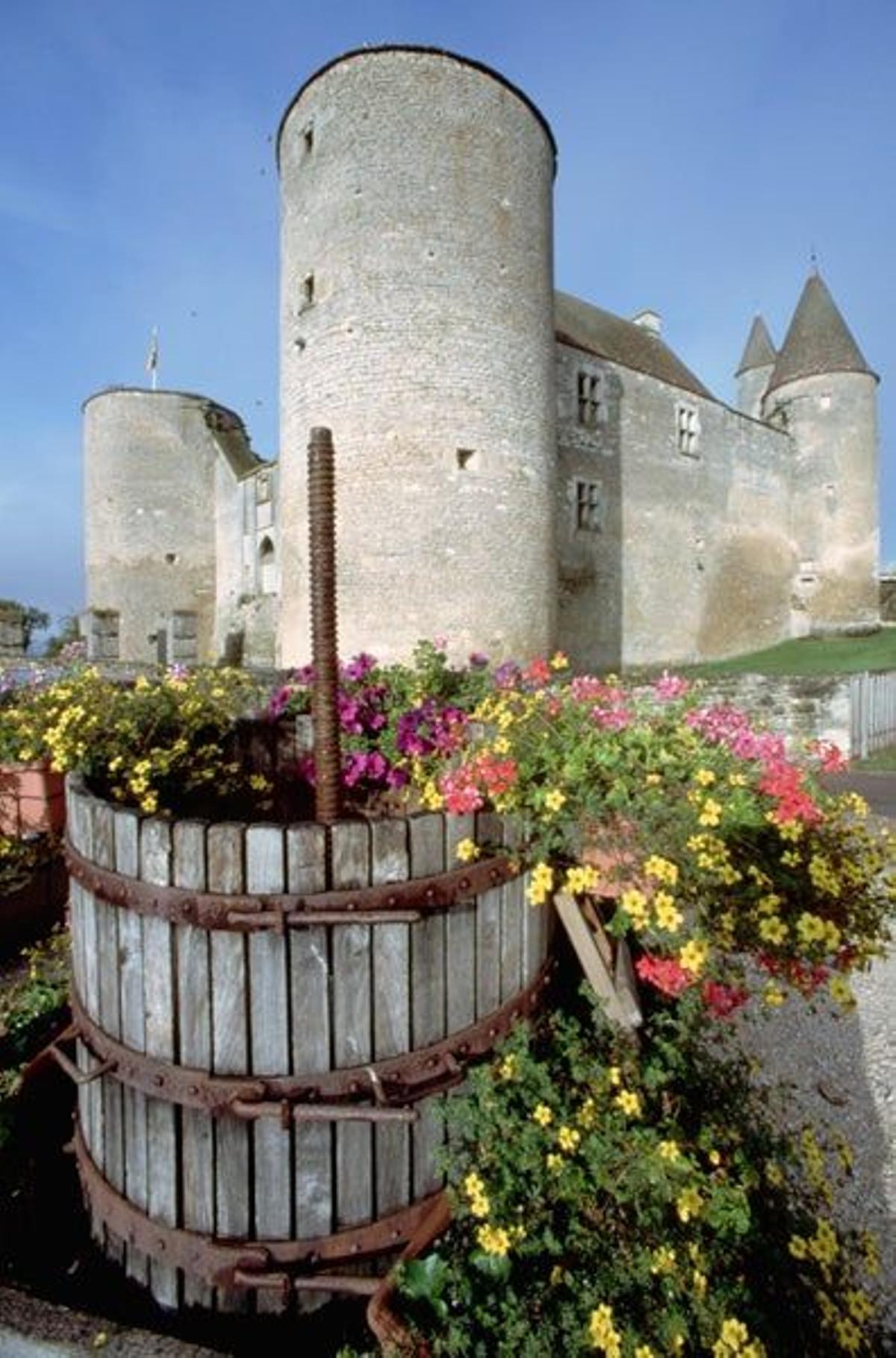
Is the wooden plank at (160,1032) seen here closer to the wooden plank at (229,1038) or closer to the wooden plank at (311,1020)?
the wooden plank at (229,1038)

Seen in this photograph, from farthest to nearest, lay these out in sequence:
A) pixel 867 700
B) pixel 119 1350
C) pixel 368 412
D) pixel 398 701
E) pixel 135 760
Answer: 1. pixel 368 412
2. pixel 867 700
3. pixel 398 701
4. pixel 135 760
5. pixel 119 1350

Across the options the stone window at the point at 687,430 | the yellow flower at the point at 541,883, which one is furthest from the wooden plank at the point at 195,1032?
the stone window at the point at 687,430

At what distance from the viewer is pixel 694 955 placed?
65.6 inches

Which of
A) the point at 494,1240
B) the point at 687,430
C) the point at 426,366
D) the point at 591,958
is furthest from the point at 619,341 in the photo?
the point at 494,1240

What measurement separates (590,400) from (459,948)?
1822 cm

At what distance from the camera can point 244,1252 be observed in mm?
1748

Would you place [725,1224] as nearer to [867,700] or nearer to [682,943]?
[682,943]

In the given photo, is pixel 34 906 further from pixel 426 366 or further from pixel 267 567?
pixel 267 567

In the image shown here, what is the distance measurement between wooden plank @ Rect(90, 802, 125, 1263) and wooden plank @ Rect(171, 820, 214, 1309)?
0.83 ft

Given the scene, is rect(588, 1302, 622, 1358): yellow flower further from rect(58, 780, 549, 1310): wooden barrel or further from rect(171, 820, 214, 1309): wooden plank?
rect(171, 820, 214, 1309): wooden plank

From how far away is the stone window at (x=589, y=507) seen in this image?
17.9 m

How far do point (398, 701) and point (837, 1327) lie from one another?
2702 millimetres

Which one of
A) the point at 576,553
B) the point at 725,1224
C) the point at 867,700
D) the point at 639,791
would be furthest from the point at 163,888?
the point at 576,553

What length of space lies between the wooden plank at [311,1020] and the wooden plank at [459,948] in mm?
330
